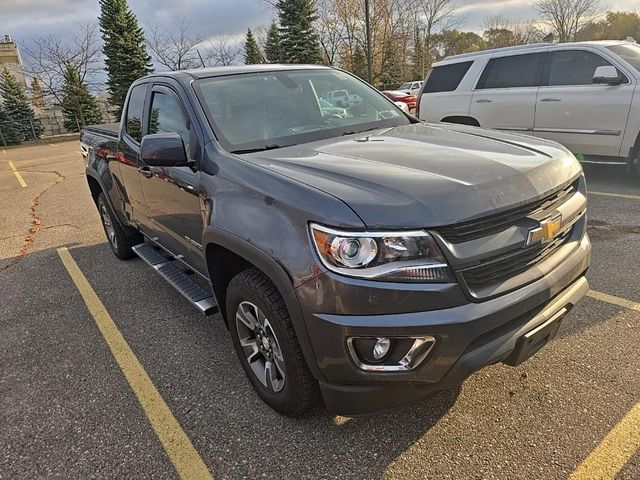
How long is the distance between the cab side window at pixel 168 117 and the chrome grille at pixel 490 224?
1829 mm

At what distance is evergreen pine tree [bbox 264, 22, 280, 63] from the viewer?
3642cm

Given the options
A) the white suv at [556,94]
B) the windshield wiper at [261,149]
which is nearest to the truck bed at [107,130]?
the windshield wiper at [261,149]

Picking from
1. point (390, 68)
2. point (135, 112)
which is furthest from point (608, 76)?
point (390, 68)

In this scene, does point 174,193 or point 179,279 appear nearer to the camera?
point 174,193

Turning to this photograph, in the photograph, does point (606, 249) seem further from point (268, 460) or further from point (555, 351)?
point (268, 460)

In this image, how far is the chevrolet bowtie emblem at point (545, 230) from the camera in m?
2.14

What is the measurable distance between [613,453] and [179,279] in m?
2.96

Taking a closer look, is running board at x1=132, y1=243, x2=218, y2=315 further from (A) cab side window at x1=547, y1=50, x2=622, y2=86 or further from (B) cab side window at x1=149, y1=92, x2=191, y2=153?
(A) cab side window at x1=547, y1=50, x2=622, y2=86

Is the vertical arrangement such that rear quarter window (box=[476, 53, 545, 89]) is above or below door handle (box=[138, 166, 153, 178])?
above

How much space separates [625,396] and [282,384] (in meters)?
1.82

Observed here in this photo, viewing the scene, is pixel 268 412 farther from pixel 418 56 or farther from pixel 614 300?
pixel 418 56

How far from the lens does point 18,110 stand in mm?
31891

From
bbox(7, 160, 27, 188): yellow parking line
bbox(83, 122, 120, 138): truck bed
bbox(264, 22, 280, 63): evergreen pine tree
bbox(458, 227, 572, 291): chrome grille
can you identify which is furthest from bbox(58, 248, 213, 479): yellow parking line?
bbox(264, 22, 280, 63): evergreen pine tree

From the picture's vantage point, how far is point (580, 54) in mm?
6812
